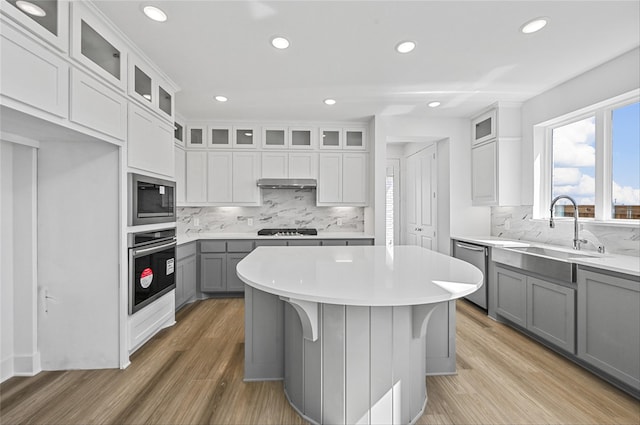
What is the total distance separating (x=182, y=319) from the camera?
325cm

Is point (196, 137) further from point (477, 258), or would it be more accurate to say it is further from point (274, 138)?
point (477, 258)

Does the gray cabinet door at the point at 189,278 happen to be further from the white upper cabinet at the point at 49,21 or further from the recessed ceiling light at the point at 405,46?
the recessed ceiling light at the point at 405,46

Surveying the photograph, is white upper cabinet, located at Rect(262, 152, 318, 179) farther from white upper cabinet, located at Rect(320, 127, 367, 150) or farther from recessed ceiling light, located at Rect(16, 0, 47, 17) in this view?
recessed ceiling light, located at Rect(16, 0, 47, 17)

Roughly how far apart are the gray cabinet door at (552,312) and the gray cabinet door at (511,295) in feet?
0.20

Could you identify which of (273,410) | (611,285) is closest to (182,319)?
(273,410)

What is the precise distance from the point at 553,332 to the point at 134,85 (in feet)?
13.7

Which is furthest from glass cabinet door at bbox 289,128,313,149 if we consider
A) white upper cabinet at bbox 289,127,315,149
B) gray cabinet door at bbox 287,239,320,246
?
gray cabinet door at bbox 287,239,320,246

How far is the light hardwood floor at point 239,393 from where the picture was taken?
1.70 m

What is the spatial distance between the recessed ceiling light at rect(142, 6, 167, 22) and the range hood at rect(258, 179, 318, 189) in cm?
240

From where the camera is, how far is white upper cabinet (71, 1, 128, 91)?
1.78 meters

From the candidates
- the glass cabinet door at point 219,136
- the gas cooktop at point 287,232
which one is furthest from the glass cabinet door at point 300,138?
the gas cooktop at point 287,232

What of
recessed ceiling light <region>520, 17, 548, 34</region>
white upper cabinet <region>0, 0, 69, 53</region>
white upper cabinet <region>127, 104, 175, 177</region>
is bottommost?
white upper cabinet <region>127, 104, 175, 177</region>

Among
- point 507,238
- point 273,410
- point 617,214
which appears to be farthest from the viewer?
point 507,238

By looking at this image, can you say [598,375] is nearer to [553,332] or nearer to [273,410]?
[553,332]
